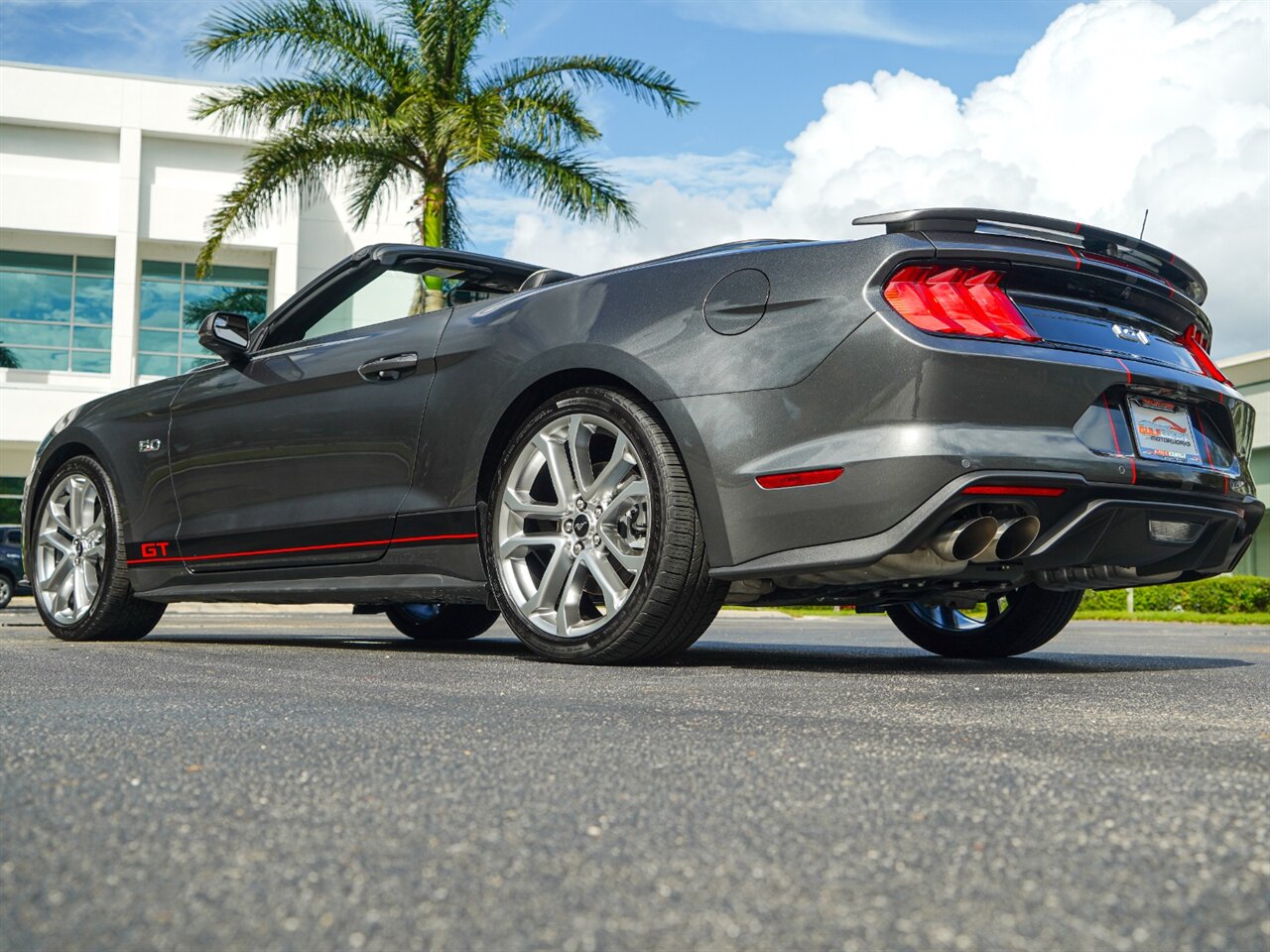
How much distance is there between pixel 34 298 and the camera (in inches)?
1240

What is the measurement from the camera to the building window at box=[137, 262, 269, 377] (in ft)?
102

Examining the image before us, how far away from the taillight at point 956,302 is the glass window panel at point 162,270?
30426 mm

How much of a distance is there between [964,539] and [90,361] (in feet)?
100

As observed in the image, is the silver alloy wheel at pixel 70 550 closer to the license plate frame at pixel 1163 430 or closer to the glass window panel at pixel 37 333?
the license plate frame at pixel 1163 430

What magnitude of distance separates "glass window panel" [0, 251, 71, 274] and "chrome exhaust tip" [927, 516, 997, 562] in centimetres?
3160

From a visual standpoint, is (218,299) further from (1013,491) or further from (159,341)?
(1013,491)

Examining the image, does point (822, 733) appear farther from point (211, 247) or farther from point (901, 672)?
point (211, 247)

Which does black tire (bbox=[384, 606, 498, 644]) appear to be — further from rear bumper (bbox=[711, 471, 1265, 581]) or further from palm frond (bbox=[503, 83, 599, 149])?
palm frond (bbox=[503, 83, 599, 149])

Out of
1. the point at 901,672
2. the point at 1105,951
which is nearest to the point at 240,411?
the point at 901,672

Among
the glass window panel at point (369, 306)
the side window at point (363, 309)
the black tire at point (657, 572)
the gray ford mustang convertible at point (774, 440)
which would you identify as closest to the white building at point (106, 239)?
the glass window panel at point (369, 306)

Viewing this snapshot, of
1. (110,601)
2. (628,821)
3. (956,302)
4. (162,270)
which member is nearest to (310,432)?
(110,601)

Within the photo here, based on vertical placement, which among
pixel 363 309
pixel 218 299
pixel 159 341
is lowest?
pixel 363 309

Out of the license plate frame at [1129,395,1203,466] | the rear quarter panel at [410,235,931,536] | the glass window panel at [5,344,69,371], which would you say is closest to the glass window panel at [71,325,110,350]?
the glass window panel at [5,344,69,371]

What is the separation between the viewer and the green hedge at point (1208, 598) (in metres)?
24.3
